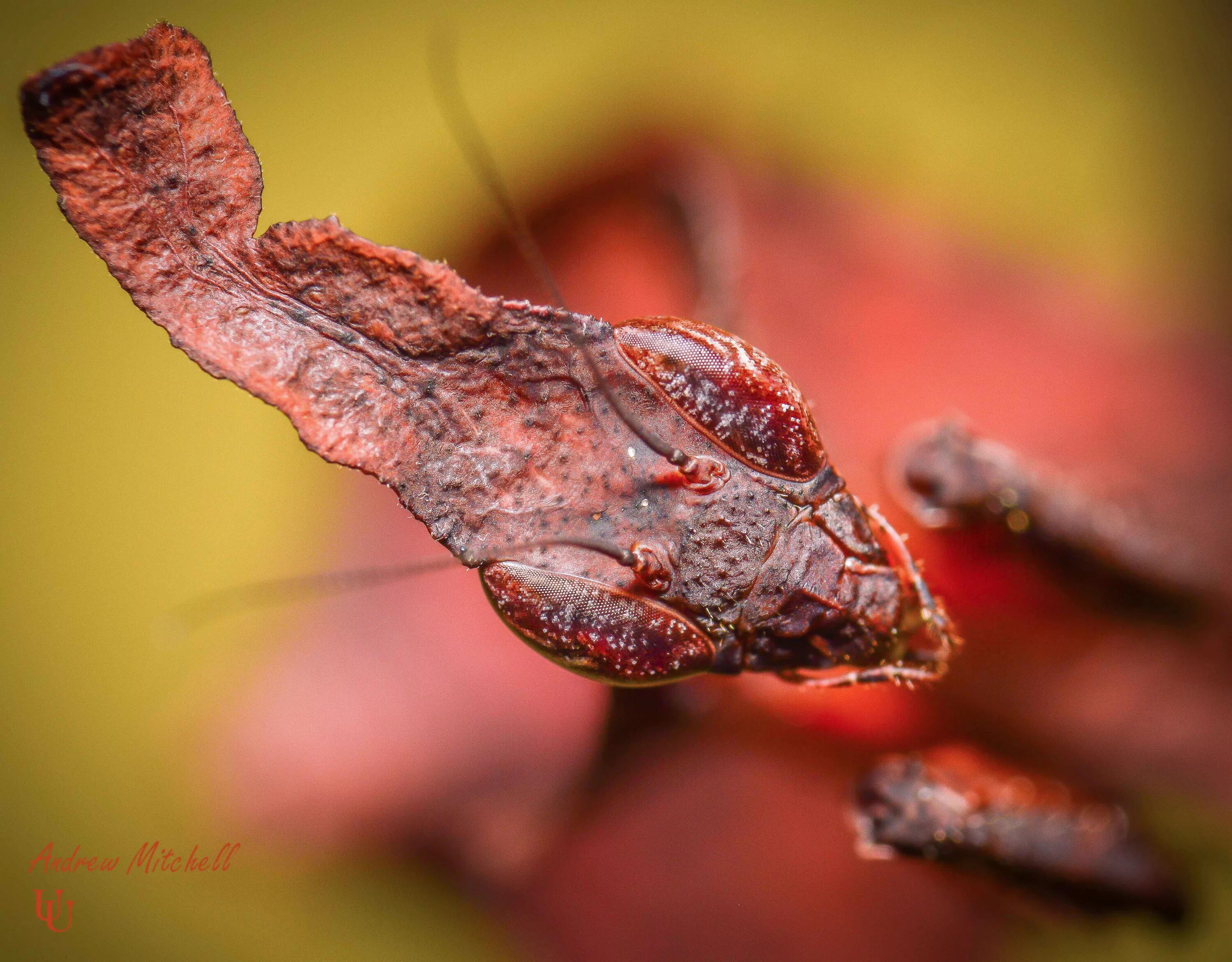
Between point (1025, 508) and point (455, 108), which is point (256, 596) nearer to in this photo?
point (455, 108)

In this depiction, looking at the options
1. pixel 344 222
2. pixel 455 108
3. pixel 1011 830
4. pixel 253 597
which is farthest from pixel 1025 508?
pixel 455 108

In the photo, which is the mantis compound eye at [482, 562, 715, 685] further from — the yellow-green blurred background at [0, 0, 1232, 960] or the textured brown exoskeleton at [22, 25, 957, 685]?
the yellow-green blurred background at [0, 0, 1232, 960]

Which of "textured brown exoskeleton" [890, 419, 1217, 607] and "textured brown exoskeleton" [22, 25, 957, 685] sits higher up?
"textured brown exoskeleton" [22, 25, 957, 685]

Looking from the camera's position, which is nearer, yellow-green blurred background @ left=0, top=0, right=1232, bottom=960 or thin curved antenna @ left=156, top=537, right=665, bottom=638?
thin curved antenna @ left=156, top=537, right=665, bottom=638

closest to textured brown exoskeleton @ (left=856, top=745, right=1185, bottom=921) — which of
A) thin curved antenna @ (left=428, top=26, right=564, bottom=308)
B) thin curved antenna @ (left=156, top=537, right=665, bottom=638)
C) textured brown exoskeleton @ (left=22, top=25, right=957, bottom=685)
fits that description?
textured brown exoskeleton @ (left=22, top=25, right=957, bottom=685)

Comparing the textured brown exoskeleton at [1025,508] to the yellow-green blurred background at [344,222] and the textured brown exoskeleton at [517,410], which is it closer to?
the textured brown exoskeleton at [517,410]

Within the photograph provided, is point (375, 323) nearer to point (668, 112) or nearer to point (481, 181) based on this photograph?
point (481, 181)

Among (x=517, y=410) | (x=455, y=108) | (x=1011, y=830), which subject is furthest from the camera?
(x=455, y=108)
